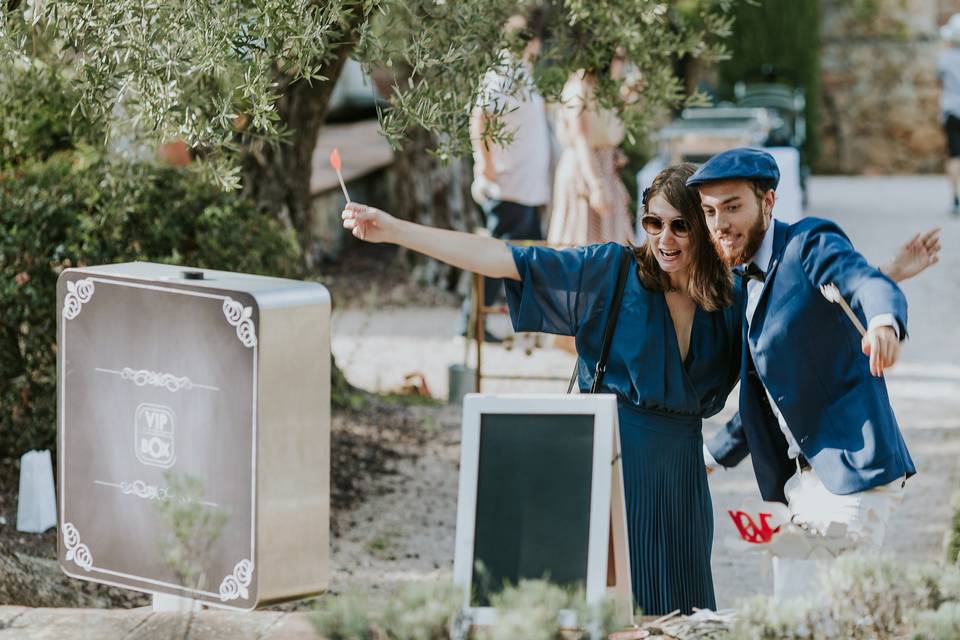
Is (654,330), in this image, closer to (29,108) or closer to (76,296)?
(76,296)

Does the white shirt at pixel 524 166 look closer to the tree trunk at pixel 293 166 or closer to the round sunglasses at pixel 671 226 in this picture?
the tree trunk at pixel 293 166

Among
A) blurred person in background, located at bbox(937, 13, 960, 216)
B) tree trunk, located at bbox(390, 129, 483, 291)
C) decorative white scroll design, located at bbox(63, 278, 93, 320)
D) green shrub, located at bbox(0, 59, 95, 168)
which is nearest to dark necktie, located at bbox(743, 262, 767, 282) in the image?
decorative white scroll design, located at bbox(63, 278, 93, 320)

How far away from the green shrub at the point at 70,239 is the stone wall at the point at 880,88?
1534cm

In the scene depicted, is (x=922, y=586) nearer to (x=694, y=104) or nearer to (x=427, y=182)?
(x=694, y=104)

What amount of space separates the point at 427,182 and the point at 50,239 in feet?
18.6

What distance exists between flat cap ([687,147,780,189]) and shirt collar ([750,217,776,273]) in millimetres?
120

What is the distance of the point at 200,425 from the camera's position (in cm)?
301

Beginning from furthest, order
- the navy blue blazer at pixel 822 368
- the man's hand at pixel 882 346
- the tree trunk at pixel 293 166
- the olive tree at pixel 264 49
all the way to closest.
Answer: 1. the tree trunk at pixel 293 166
2. the olive tree at pixel 264 49
3. the navy blue blazer at pixel 822 368
4. the man's hand at pixel 882 346

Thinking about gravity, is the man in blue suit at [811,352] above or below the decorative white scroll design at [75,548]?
above

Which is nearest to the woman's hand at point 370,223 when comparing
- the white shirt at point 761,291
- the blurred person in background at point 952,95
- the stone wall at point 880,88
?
the white shirt at point 761,291

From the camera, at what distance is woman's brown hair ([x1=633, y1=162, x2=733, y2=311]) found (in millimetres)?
3281

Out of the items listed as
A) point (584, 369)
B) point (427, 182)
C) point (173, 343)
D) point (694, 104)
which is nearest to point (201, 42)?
point (173, 343)

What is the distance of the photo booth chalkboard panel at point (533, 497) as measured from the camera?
8.36 feet

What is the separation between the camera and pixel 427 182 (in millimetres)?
10828
